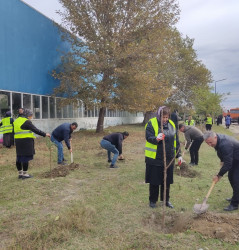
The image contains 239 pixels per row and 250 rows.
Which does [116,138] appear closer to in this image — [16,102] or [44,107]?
[16,102]

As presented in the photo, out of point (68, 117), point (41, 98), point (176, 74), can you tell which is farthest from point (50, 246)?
point (176, 74)

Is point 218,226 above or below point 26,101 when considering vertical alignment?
below

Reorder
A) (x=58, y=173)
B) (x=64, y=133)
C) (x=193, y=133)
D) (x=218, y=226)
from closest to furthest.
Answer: (x=218, y=226), (x=58, y=173), (x=64, y=133), (x=193, y=133)

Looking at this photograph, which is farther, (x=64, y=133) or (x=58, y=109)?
(x=58, y=109)

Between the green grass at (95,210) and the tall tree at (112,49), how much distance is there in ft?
28.4

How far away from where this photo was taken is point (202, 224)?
4.02 metres

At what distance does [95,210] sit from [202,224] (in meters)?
1.73

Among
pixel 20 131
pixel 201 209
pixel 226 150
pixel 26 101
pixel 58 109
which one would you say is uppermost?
pixel 26 101

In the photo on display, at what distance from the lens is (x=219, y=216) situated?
13.9ft

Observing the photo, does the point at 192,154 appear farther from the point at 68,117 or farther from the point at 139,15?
the point at 68,117

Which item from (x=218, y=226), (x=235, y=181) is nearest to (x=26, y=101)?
(x=235, y=181)

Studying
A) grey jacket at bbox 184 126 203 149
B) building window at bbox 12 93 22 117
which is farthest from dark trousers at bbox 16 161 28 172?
building window at bbox 12 93 22 117

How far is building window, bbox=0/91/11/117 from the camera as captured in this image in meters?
12.0

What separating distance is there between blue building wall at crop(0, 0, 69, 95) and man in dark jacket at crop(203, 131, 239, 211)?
1035 cm
